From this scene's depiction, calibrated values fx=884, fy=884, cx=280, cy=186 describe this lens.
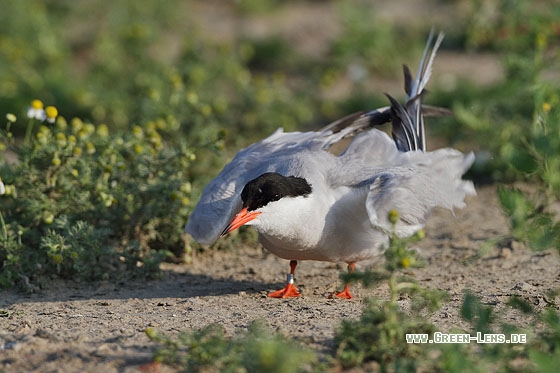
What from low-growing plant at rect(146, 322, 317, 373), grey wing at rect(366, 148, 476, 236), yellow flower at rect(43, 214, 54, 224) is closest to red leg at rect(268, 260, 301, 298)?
grey wing at rect(366, 148, 476, 236)

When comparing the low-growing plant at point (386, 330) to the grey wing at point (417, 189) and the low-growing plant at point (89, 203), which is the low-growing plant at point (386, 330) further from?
the low-growing plant at point (89, 203)

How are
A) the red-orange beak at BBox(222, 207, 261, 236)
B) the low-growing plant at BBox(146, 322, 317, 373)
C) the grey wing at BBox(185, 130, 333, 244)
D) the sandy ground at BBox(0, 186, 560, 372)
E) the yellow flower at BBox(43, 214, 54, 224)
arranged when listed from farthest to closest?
the yellow flower at BBox(43, 214, 54, 224) → the grey wing at BBox(185, 130, 333, 244) → the red-orange beak at BBox(222, 207, 261, 236) → the sandy ground at BBox(0, 186, 560, 372) → the low-growing plant at BBox(146, 322, 317, 373)

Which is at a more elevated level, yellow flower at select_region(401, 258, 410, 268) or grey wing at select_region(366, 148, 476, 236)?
grey wing at select_region(366, 148, 476, 236)

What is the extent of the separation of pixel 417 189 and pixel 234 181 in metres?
1.05

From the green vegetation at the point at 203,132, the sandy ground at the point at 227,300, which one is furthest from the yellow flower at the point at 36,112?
the sandy ground at the point at 227,300

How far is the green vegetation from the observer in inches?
138

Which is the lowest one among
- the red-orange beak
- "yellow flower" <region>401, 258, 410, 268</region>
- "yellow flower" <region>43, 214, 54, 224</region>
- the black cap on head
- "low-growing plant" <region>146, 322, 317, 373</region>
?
"low-growing plant" <region>146, 322, 317, 373</region>

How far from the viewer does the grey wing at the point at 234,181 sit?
16.1 ft

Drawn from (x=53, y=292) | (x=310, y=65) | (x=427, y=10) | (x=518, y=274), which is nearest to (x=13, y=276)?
(x=53, y=292)

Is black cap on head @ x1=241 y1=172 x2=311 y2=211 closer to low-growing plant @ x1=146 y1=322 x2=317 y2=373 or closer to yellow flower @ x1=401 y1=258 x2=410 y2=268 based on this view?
low-growing plant @ x1=146 y1=322 x2=317 y2=373

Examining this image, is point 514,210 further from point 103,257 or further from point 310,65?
point 310,65

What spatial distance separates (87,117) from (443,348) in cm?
550

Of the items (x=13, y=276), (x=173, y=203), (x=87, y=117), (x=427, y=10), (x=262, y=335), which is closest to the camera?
(x=262, y=335)

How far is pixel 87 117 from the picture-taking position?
26.7 feet
